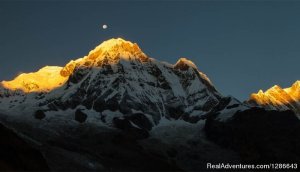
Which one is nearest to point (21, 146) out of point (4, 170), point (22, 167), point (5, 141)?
point (5, 141)

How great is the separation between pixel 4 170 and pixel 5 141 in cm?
3700

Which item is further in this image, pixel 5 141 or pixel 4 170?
pixel 5 141

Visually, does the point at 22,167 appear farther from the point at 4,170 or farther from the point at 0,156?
the point at 4,170

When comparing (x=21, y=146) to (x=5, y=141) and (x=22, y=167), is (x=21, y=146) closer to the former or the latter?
(x=5, y=141)

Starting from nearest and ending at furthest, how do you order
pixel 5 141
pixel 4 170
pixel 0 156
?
pixel 4 170 < pixel 0 156 < pixel 5 141

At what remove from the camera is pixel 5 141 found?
165 meters

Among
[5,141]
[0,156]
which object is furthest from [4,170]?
[5,141]

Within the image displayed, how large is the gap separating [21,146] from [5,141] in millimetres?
5144

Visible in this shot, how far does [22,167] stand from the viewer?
14788 centimetres

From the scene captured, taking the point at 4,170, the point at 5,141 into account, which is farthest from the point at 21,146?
the point at 4,170

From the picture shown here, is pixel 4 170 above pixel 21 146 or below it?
below

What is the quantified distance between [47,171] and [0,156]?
25426 mm

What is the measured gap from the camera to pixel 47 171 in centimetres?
16862

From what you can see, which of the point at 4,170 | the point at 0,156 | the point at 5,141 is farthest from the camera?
the point at 5,141
